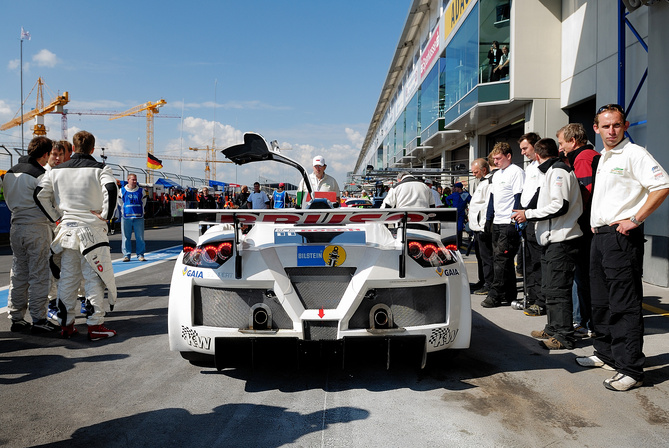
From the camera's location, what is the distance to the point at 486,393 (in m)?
3.14

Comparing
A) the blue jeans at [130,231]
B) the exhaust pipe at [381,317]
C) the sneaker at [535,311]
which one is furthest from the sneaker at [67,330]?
the blue jeans at [130,231]

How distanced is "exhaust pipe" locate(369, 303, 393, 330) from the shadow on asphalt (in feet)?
1.67

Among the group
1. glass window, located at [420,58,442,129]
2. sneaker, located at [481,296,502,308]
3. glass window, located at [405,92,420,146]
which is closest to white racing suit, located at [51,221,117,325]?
sneaker, located at [481,296,502,308]

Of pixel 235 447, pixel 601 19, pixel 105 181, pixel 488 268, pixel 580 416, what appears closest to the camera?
pixel 235 447

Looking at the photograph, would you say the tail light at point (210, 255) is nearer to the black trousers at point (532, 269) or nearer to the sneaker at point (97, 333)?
the sneaker at point (97, 333)

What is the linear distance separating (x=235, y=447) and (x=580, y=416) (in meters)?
1.94

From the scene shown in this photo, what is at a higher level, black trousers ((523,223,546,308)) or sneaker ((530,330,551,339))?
black trousers ((523,223,546,308))

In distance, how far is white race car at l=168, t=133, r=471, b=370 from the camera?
300 cm

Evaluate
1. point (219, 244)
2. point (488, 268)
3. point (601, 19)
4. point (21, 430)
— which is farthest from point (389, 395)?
point (601, 19)

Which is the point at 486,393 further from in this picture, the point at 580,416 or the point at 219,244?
the point at 219,244

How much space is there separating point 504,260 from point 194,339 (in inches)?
157

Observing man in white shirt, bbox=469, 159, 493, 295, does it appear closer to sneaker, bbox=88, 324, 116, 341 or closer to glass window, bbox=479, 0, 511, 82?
sneaker, bbox=88, 324, 116, 341

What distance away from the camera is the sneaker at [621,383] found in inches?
127

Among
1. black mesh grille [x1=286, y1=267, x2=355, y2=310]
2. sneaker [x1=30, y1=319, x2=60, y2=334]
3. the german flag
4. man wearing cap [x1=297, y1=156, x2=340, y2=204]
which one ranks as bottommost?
sneaker [x1=30, y1=319, x2=60, y2=334]
